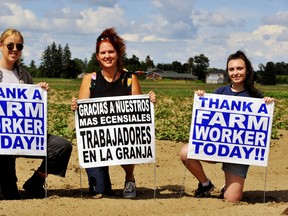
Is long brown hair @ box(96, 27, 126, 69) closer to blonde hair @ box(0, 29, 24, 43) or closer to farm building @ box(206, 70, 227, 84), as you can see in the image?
blonde hair @ box(0, 29, 24, 43)

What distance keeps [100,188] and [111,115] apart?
91 centimetres

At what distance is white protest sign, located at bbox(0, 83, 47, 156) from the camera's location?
611 centimetres

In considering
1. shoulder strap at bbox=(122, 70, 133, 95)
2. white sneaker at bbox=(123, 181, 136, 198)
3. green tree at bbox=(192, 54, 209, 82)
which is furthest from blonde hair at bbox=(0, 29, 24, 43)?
green tree at bbox=(192, 54, 209, 82)

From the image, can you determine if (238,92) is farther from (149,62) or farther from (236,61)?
(149,62)

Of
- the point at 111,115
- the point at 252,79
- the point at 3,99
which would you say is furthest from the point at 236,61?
the point at 3,99

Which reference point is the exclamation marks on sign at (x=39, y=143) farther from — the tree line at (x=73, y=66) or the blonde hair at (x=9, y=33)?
the tree line at (x=73, y=66)

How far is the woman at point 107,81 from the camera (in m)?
6.32

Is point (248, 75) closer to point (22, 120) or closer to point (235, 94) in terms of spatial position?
point (235, 94)

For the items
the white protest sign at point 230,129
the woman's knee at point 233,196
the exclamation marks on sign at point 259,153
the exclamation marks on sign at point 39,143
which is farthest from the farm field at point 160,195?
the exclamation marks on sign at point 39,143

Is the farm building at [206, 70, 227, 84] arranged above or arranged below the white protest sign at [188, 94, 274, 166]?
below

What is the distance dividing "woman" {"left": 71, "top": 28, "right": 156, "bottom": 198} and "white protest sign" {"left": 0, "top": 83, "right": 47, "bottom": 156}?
0.57 m

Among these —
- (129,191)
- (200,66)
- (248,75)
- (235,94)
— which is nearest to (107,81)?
(129,191)

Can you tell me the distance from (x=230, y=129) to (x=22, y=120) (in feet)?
8.19

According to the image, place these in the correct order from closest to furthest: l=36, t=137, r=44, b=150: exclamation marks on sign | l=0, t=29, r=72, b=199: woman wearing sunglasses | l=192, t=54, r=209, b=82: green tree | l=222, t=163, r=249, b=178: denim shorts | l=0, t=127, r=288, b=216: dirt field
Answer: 1. l=0, t=127, r=288, b=216: dirt field
2. l=0, t=29, r=72, b=199: woman wearing sunglasses
3. l=36, t=137, r=44, b=150: exclamation marks on sign
4. l=222, t=163, r=249, b=178: denim shorts
5. l=192, t=54, r=209, b=82: green tree
